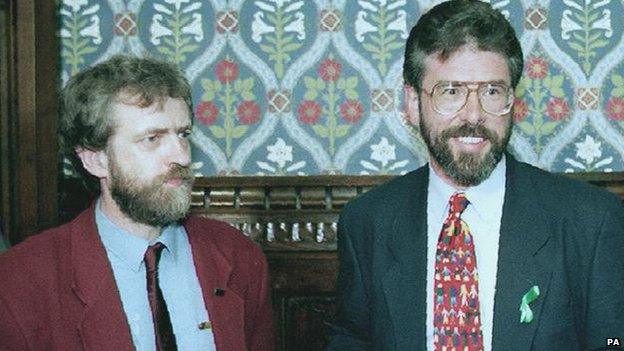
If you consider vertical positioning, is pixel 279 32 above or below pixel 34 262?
above

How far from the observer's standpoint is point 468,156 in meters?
2.04

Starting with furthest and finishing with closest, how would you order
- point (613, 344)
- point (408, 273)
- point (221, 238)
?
point (221, 238), point (408, 273), point (613, 344)

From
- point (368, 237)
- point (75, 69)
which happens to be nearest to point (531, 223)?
point (368, 237)

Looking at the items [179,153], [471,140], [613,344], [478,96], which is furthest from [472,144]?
[179,153]

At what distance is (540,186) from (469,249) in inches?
10.3

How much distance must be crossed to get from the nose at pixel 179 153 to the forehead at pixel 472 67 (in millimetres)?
685

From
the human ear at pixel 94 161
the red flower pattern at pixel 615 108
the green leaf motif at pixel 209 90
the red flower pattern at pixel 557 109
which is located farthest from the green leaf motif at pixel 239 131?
the red flower pattern at pixel 615 108

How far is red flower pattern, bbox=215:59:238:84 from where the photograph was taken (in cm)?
288

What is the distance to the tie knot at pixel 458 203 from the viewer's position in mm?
2077

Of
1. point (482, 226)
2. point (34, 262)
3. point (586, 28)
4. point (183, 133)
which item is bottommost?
point (34, 262)

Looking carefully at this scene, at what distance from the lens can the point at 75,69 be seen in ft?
9.77

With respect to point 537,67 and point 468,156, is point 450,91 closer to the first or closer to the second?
point 468,156

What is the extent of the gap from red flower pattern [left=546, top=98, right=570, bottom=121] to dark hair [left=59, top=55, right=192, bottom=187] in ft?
4.19

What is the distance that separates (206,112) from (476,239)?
1224 mm
